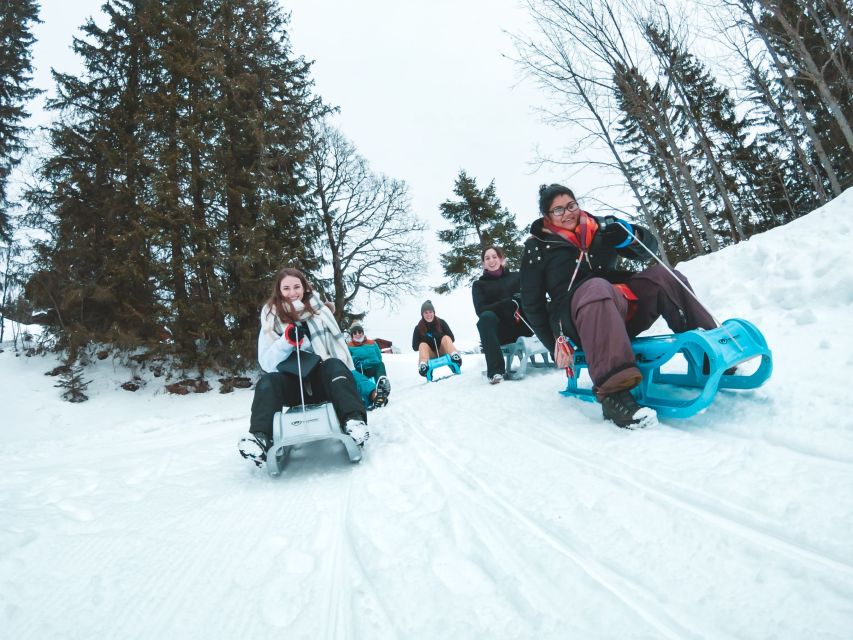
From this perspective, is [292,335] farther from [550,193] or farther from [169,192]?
[169,192]

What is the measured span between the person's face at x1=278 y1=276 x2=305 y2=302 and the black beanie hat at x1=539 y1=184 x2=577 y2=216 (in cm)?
193

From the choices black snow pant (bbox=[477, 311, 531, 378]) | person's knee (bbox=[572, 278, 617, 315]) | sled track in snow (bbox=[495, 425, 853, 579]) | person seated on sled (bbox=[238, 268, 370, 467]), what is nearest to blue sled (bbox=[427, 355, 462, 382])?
black snow pant (bbox=[477, 311, 531, 378])

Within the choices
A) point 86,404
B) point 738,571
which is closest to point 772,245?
point 738,571

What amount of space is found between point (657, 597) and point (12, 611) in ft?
6.05

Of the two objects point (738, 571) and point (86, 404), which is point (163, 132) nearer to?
point (86, 404)

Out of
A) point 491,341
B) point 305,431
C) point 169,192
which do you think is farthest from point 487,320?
point 169,192

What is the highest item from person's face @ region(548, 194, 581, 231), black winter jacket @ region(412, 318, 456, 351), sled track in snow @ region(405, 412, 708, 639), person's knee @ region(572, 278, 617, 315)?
person's face @ region(548, 194, 581, 231)

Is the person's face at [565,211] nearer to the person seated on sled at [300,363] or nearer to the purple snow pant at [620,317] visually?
the purple snow pant at [620,317]

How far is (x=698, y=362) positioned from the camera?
2.21 m

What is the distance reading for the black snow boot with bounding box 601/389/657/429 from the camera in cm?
199

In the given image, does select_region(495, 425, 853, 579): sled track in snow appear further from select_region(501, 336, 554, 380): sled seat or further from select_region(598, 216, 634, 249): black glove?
select_region(501, 336, 554, 380): sled seat

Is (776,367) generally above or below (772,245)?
below

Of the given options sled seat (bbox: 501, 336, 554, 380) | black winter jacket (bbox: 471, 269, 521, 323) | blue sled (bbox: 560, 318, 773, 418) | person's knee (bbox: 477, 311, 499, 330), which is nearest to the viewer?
blue sled (bbox: 560, 318, 773, 418)

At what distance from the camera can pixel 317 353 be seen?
303 centimetres
